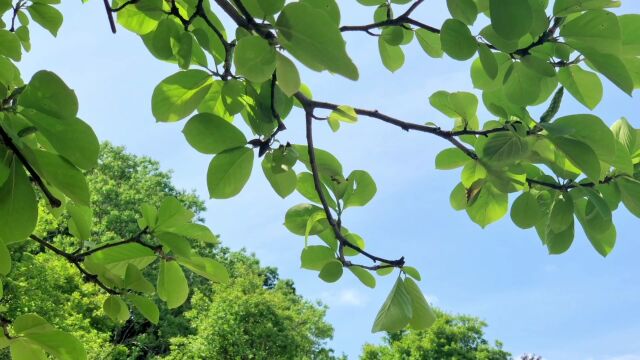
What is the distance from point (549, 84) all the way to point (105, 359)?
14714mm

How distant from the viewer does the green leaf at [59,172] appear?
852 millimetres

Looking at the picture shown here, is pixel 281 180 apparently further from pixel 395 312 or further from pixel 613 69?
pixel 613 69

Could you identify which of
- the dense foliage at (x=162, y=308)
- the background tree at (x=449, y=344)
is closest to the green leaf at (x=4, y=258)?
the dense foliage at (x=162, y=308)

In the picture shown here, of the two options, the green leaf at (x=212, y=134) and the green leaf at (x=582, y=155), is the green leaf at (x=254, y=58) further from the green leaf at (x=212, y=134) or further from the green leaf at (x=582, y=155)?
the green leaf at (x=582, y=155)

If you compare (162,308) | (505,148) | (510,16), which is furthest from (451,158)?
(162,308)

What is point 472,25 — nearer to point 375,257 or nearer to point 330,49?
point 330,49

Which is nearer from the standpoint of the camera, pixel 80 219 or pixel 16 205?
pixel 16 205

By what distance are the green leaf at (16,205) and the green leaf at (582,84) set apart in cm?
96

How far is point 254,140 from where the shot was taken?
1.12 m

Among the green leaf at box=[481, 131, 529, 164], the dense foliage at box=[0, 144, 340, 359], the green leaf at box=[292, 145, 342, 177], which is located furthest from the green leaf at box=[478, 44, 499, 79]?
the dense foliage at box=[0, 144, 340, 359]

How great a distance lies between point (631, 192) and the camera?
3.66ft

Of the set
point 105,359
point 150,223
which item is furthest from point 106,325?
point 150,223

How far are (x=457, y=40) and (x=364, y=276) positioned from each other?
0.63 metres

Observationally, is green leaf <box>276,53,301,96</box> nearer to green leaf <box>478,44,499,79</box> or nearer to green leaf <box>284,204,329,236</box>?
green leaf <box>478,44,499,79</box>
